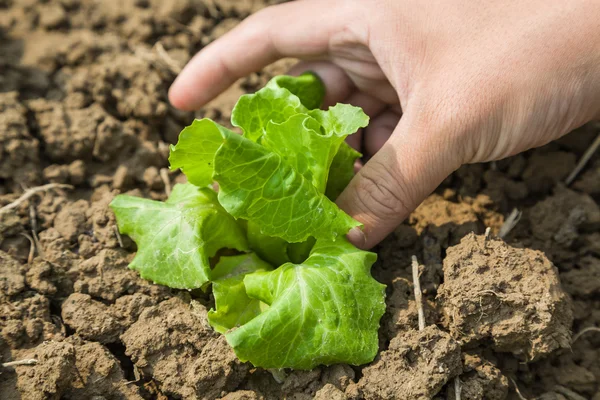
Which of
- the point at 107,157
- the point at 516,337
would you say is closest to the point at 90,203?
the point at 107,157

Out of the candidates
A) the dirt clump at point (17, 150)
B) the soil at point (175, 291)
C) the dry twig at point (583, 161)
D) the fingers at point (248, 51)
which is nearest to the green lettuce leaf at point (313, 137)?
the soil at point (175, 291)

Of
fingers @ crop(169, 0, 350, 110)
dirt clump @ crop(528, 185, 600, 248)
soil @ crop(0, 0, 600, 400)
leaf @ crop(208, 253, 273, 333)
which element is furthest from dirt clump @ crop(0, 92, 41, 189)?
dirt clump @ crop(528, 185, 600, 248)

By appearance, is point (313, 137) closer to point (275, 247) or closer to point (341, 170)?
point (341, 170)

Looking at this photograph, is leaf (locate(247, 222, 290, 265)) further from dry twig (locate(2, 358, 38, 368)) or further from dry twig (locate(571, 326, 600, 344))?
dry twig (locate(571, 326, 600, 344))

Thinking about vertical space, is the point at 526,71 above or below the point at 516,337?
above

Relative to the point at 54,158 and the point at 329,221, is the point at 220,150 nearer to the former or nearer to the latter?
the point at 329,221

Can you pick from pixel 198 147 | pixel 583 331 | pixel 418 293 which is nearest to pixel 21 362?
pixel 198 147
